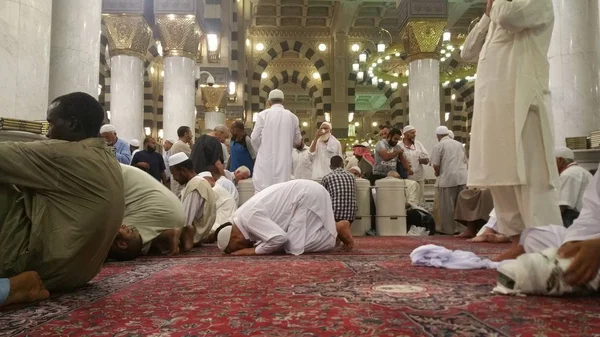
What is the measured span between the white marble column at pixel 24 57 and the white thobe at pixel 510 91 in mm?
3228

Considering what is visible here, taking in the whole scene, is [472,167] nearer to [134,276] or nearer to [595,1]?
[134,276]

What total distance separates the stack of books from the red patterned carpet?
4.60 ft

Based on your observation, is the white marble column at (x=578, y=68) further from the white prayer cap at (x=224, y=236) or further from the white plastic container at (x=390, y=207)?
the white prayer cap at (x=224, y=236)

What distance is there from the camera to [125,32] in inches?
312

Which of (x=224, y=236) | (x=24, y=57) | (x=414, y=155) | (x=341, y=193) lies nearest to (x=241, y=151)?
(x=341, y=193)

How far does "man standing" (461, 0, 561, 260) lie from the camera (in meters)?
2.74

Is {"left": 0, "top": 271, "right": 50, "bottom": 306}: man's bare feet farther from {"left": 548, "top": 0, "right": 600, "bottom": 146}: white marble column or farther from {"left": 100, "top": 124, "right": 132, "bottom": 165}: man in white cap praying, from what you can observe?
{"left": 548, "top": 0, "right": 600, "bottom": 146}: white marble column

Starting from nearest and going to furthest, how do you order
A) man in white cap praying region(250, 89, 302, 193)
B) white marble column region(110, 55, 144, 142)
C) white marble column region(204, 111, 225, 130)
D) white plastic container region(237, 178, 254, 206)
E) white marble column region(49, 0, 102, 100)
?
white marble column region(49, 0, 102, 100)
man in white cap praying region(250, 89, 302, 193)
white plastic container region(237, 178, 254, 206)
white marble column region(110, 55, 144, 142)
white marble column region(204, 111, 225, 130)

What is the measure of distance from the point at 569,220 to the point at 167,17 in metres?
6.64

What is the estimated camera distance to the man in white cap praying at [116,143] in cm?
584

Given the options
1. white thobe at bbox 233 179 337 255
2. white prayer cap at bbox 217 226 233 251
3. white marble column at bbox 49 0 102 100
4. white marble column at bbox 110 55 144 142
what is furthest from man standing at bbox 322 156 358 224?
white marble column at bbox 110 55 144 142

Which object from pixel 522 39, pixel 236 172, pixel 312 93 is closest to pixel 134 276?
pixel 522 39

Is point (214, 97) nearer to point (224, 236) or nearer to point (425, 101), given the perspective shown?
point (425, 101)

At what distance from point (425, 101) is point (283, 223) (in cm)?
598
